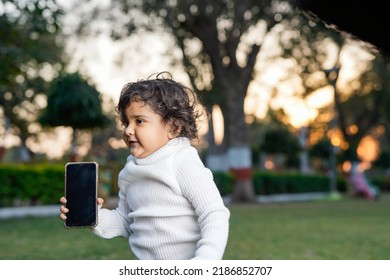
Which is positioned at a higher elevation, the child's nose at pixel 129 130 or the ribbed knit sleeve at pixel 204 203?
the child's nose at pixel 129 130

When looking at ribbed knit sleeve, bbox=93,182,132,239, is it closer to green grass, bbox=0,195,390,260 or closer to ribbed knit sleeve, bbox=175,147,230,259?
ribbed knit sleeve, bbox=175,147,230,259

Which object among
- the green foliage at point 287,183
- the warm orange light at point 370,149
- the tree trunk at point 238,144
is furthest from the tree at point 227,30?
the warm orange light at point 370,149

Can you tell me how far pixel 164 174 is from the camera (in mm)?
2742

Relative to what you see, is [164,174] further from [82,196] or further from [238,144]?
[238,144]

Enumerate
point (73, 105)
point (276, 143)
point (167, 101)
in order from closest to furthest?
A: point (167, 101), point (73, 105), point (276, 143)

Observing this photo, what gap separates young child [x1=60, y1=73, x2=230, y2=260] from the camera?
271 cm

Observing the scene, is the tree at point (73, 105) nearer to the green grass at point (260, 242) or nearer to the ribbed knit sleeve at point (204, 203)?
the green grass at point (260, 242)

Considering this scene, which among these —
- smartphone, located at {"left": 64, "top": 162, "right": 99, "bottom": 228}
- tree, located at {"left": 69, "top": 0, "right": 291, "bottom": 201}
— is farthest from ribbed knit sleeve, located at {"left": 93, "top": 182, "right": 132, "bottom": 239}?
tree, located at {"left": 69, "top": 0, "right": 291, "bottom": 201}

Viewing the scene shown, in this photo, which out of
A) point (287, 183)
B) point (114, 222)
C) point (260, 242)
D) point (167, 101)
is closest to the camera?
point (167, 101)

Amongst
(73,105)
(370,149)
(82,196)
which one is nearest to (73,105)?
(73,105)

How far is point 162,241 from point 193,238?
0.43 ft

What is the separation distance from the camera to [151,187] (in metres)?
2.82

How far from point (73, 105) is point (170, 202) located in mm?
14710

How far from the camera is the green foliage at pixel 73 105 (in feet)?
56.6
